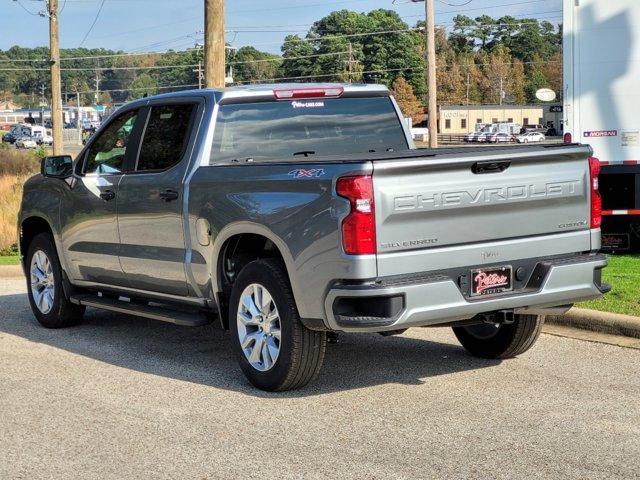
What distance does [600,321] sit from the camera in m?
8.84

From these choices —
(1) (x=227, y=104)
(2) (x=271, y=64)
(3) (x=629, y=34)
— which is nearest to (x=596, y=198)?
(1) (x=227, y=104)

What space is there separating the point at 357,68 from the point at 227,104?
372ft

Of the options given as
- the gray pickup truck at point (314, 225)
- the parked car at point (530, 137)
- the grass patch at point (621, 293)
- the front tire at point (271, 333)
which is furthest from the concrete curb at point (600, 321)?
the parked car at point (530, 137)

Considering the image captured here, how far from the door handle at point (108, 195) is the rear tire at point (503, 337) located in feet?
9.92

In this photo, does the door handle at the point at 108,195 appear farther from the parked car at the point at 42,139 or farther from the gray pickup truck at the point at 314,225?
the parked car at the point at 42,139

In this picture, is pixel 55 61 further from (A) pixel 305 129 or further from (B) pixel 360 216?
(B) pixel 360 216

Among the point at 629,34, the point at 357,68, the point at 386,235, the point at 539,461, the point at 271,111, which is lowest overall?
the point at 539,461

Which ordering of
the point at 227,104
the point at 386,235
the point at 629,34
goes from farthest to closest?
the point at 629,34, the point at 227,104, the point at 386,235

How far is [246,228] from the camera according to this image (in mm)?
7172

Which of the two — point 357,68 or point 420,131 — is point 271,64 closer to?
point 357,68

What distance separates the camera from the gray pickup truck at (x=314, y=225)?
6.39 m

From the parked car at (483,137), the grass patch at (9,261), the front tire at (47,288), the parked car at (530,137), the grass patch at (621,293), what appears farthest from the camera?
the parked car at (483,137)

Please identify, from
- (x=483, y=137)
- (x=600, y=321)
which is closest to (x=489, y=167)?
(x=600, y=321)

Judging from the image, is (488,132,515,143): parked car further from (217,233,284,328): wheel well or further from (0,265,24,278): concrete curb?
(217,233,284,328): wheel well
